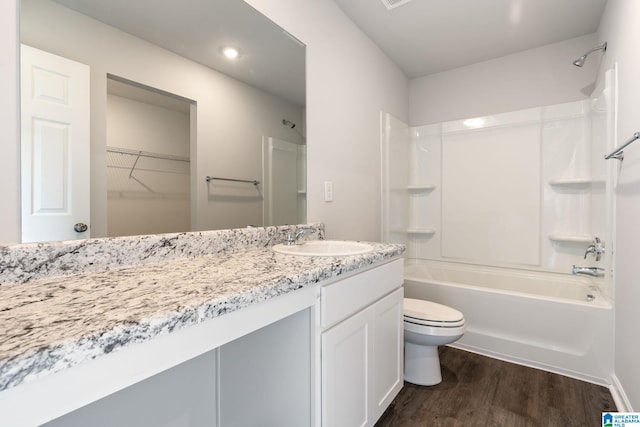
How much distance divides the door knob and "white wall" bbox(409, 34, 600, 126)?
292 cm

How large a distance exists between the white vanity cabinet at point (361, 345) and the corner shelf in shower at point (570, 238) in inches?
64.4

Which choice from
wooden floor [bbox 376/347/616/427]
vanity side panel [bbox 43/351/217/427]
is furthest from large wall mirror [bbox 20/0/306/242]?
wooden floor [bbox 376/347/616/427]

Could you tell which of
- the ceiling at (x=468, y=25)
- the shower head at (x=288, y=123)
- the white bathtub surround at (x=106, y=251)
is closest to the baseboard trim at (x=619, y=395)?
the white bathtub surround at (x=106, y=251)

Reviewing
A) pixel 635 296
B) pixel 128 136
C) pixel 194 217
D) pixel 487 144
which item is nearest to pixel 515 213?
pixel 487 144

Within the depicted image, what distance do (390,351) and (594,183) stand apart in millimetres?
1973

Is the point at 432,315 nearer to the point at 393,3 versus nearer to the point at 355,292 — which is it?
the point at 355,292

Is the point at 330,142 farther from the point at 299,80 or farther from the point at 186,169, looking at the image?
the point at 186,169

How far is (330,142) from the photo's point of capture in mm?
1902

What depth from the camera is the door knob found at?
2.97ft

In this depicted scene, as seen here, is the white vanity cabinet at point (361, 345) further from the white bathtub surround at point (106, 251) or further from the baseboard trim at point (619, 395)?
the baseboard trim at point (619, 395)

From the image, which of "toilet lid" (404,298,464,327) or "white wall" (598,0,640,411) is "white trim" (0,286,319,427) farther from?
"white wall" (598,0,640,411)

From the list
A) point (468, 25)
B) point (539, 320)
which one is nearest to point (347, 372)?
point (539, 320)

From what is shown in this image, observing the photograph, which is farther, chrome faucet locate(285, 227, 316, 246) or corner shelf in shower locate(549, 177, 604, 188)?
corner shelf in shower locate(549, 177, 604, 188)

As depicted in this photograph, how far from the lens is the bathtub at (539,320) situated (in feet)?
5.84
